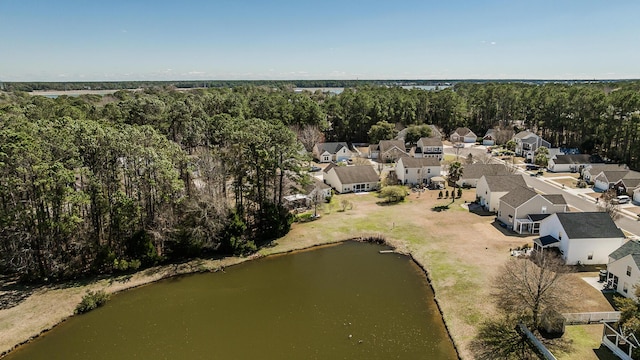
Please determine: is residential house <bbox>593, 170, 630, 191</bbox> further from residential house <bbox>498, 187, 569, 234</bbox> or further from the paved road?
residential house <bbox>498, 187, 569, 234</bbox>

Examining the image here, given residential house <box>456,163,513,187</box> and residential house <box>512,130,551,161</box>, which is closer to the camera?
residential house <box>456,163,513,187</box>

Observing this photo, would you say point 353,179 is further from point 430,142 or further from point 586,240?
point 586,240

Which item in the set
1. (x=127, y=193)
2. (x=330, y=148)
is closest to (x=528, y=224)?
(x=127, y=193)

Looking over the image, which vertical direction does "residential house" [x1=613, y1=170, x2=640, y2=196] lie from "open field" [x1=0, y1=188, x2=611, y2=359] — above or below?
above

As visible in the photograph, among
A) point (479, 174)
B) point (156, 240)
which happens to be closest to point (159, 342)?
point (156, 240)

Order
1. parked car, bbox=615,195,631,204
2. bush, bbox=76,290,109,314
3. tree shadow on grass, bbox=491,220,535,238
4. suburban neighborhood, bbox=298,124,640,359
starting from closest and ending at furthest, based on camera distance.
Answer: bush, bbox=76,290,109,314, suburban neighborhood, bbox=298,124,640,359, tree shadow on grass, bbox=491,220,535,238, parked car, bbox=615,195,631,204

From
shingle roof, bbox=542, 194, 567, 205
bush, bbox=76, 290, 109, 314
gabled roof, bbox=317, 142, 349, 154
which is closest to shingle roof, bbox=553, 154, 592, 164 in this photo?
shingle roof, bbox=542, 194, 567, 205

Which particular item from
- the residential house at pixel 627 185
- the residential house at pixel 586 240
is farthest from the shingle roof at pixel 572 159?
the residential house at pixel 586 240

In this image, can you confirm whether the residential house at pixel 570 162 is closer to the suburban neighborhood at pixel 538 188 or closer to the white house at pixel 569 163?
the white house at pixel 569 163
